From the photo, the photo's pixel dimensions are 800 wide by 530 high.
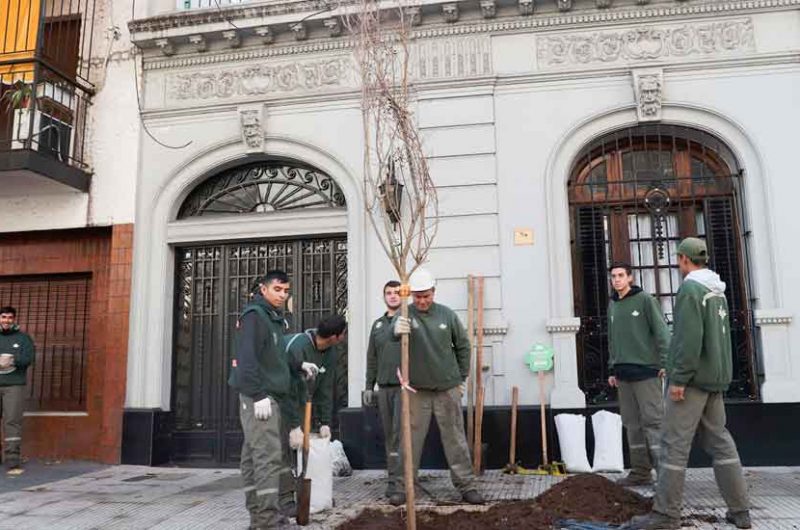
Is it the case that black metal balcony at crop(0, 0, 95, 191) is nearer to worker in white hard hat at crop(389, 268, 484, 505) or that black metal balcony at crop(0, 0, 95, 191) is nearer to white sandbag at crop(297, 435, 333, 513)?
white sandbag at crop(297, 435, 333, 513)

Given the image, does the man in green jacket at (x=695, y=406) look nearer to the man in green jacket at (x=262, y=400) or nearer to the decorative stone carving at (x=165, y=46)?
the man in green jacket at (x=262, y=400)

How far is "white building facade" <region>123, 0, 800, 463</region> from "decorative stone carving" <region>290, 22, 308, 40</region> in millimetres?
42

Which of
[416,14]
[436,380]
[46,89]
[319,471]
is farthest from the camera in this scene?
[46,89]

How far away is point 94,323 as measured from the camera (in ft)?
30.4

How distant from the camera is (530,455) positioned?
7578mm

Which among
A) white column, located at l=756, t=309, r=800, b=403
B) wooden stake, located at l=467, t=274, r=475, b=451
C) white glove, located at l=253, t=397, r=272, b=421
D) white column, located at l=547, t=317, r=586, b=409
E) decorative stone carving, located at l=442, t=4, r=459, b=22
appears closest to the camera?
white glove, located at l=253, t=397, r=272, b=421

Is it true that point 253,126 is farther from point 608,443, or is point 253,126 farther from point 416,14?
point 608,443

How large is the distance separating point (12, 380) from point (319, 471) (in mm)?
4837

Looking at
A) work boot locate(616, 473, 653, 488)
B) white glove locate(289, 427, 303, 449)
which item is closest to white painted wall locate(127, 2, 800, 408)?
work boot locate(616, 473, 653, 488)

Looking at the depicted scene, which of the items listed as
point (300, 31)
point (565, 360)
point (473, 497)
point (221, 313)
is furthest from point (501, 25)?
point (473, 497)

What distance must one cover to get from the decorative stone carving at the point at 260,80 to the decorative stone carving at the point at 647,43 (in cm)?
255

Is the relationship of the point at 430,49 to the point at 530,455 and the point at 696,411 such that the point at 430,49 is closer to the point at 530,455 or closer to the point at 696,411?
the point at 530,455

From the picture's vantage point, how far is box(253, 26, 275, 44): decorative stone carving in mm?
8797

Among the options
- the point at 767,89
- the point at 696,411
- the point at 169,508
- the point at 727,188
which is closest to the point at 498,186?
the point at 727,188
